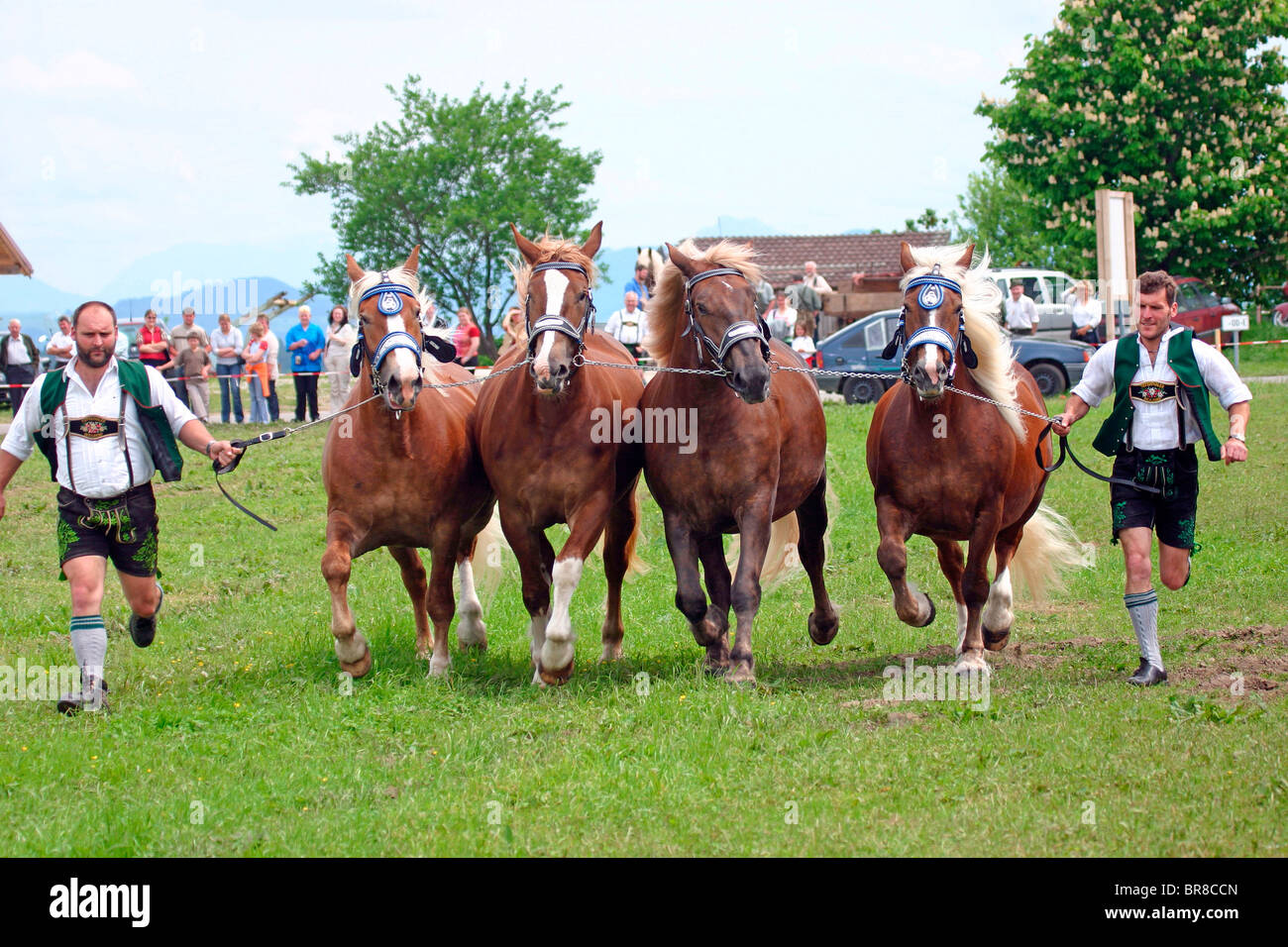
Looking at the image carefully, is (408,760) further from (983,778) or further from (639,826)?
(983,778)

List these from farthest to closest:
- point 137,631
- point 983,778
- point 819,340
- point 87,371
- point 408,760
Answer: point 819,340
point 137,631
point 87,371
point 408,760
point 983,778

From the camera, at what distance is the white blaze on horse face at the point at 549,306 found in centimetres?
676

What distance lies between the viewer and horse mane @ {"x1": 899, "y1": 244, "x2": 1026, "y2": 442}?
7543 millimetres

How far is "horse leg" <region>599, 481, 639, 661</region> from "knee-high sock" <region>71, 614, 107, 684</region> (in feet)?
9.59

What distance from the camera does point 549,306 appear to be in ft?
23.0

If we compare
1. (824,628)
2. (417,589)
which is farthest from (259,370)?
(824,628)

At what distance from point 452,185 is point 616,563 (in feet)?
127

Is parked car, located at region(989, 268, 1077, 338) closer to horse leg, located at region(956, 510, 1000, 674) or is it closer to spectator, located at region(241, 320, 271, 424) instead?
spectator, located at region(241, 320, 271, 424)

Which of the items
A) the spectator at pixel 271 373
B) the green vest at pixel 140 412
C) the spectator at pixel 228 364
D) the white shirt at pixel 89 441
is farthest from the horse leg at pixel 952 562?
the spectator at pixel 271 373

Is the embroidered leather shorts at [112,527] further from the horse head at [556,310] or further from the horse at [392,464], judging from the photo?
the horse head at [556,310]

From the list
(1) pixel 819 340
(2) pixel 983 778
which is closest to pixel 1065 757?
(2) pixel 983 778

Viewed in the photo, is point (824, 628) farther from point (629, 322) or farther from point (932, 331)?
point (629, 322)

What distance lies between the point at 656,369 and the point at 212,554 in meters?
6.44
